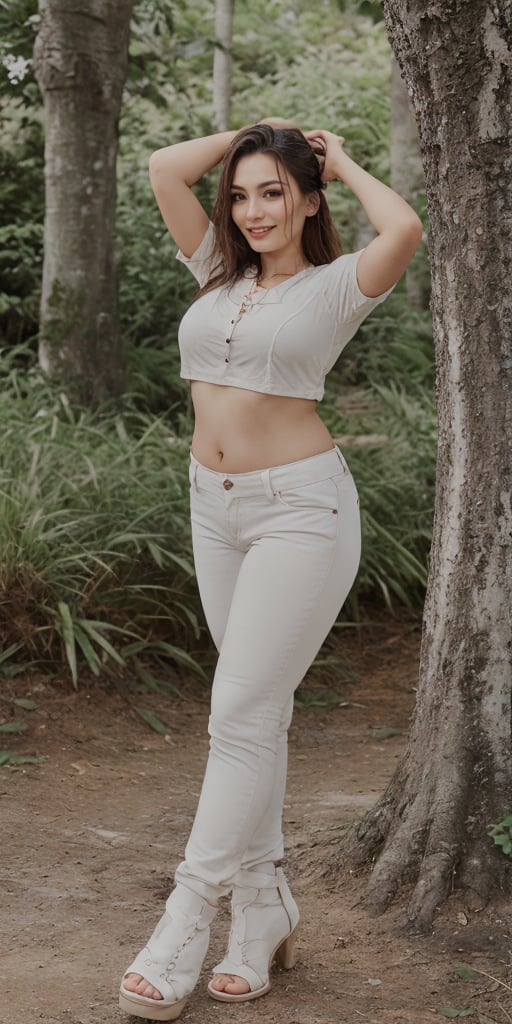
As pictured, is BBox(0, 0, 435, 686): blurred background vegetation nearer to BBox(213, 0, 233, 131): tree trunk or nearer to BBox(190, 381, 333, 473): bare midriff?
BBox(213, 0, 233, 131): tree trunk

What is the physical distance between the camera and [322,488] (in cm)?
289

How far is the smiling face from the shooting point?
9.77 feet

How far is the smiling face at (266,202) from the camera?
2.98 metres

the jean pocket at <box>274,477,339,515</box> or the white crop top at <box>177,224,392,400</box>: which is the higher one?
the white crop top at <box>177,224,392,400</box>

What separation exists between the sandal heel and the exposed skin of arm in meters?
1.79

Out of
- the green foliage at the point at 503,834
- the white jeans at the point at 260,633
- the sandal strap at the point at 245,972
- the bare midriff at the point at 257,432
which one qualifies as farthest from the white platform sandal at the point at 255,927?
the bare midriff at the point at 257,432

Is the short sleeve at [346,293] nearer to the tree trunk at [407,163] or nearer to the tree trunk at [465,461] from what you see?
the tree trunk at [465,461]

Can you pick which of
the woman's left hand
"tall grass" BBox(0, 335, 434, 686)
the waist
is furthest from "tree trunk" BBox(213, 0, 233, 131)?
the waist

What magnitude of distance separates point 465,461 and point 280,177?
2.98 ft

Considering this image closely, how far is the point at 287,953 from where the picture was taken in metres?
3.19

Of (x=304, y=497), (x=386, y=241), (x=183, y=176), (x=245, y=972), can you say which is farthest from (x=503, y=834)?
(x=183, y=176)

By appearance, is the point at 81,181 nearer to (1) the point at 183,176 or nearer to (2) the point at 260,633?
(1) the point at 183,176

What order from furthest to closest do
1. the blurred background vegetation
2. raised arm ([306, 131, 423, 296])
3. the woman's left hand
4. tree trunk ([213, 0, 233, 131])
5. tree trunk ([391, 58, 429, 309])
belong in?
tree trunk ([213, 0, 233, 131]), tree trunk ([391, 58, 429, 309]), the blurred background vegetation, the woman's left hand, raised arm ([306, 131, 423, 296])

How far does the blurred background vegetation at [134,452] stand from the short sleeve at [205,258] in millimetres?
2351
